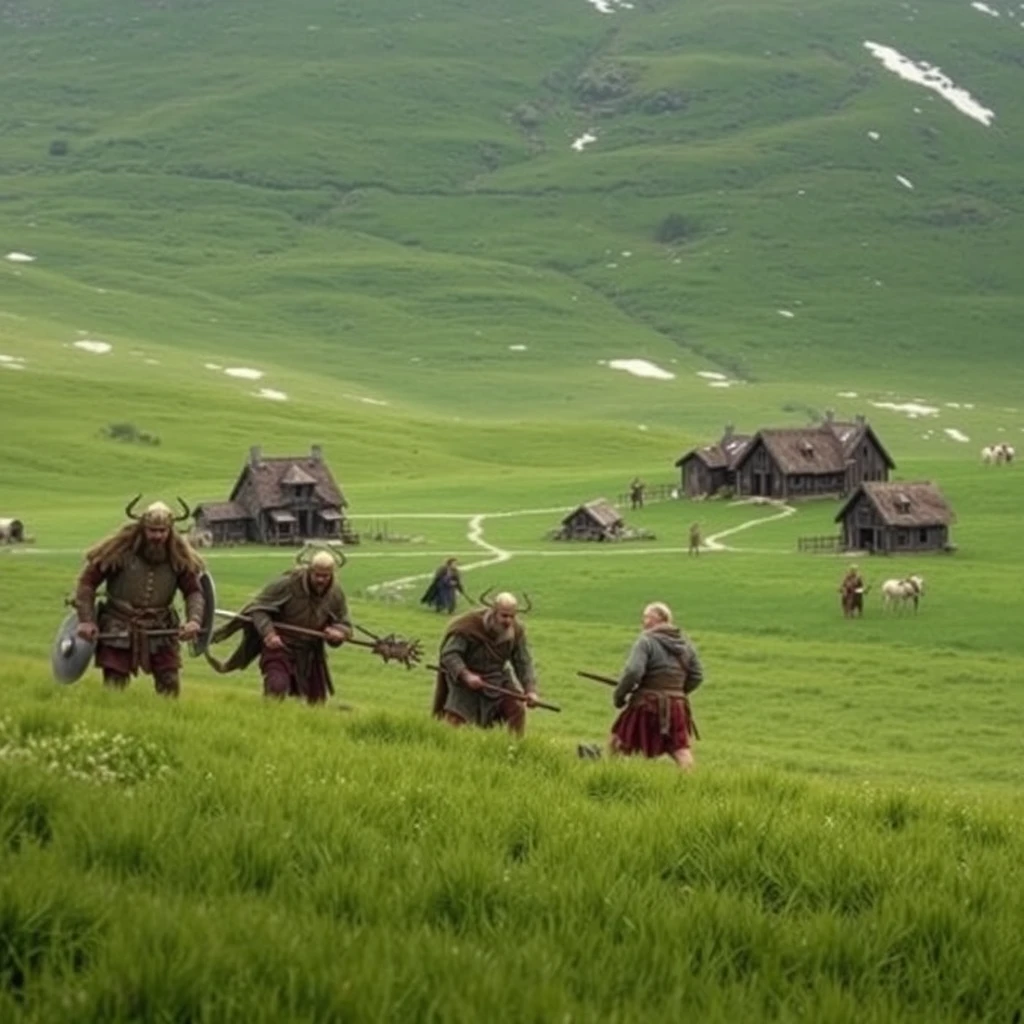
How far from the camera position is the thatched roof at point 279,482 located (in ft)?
310

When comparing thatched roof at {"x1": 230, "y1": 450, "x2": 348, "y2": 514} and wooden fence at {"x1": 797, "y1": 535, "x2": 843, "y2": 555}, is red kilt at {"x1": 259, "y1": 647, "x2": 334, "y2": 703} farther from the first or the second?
thatched roof at {"x1": 230, "y1": 450, "x2": 348, "y2": 514}

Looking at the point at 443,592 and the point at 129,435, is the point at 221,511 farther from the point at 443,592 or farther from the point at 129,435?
the point at 129,435

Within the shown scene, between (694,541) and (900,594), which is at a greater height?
(694,541)

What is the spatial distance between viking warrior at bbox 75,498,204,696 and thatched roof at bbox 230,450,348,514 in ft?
258

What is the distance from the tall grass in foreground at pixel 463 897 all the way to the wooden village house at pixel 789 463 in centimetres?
10025

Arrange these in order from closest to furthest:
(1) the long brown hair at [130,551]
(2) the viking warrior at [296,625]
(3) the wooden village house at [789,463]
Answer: (1) the long brown hair at [130,551], (2) the viking warrior at [296,625], (3) the wooden village house at [789,463]

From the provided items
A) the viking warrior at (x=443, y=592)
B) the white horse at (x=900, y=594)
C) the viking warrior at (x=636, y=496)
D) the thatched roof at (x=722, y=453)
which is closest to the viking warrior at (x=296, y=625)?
the viking warrior at (x=443, y=592)

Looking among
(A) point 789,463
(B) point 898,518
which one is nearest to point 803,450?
(A) point 789,463

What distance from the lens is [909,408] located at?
187 metres

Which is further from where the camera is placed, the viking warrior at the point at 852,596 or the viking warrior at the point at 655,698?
the viking warrior at the point at 852,596

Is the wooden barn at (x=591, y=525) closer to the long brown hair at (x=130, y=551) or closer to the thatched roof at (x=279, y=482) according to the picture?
the thatched roof at (x=279, y=482)

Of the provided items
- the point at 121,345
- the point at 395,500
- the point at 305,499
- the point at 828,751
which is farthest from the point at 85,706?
the point at 121,345

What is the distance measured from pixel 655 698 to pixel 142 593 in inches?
207

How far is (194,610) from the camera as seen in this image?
16.1 metres
